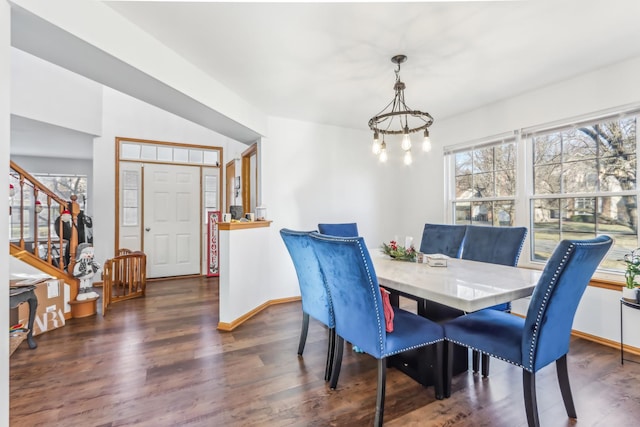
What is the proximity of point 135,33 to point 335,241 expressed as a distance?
72.9 inches

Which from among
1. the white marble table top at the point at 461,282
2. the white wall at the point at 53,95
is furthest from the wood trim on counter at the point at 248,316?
the white wall at the point at 53,95

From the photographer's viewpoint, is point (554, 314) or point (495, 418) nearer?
point (554, 314)

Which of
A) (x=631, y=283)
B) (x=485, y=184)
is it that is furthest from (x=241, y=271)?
(x=631, y=283)

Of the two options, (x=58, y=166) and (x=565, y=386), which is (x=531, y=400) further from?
(x=58, y=166)

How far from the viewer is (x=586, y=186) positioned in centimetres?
278

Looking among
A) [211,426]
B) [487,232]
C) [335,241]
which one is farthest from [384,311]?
[487,232]

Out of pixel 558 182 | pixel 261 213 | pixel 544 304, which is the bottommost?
pixel 544 304

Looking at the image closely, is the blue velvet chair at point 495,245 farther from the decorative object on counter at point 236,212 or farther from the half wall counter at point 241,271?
the decorative object on counter at point 236,212

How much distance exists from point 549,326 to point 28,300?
12.2 ft

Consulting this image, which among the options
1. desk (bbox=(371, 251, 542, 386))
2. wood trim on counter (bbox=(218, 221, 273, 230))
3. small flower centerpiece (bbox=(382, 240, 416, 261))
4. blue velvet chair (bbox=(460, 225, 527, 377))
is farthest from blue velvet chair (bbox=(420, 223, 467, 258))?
wood trim on counter (bbox=(218, 221, 273, 230))

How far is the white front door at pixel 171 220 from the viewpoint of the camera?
15.8 feet

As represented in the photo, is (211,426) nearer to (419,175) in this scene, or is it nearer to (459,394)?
(459,394)

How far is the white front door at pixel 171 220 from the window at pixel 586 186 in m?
4.84

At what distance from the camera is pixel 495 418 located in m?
1.62
